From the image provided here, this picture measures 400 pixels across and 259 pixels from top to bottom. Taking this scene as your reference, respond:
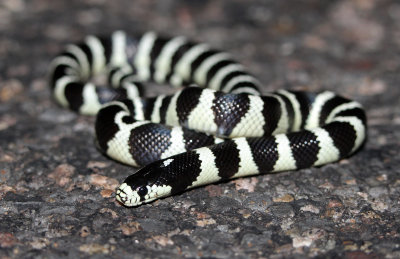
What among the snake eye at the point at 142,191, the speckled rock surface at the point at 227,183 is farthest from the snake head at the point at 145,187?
the speckled rock surface at the point at 227,183

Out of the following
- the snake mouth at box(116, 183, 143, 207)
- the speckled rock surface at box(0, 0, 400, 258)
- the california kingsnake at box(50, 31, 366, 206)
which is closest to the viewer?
the speckled rock surface at box(0, 0, 400, 258)

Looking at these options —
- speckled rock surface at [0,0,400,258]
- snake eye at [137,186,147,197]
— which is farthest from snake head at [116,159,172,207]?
speckled rock surface at [0,0,400,258]

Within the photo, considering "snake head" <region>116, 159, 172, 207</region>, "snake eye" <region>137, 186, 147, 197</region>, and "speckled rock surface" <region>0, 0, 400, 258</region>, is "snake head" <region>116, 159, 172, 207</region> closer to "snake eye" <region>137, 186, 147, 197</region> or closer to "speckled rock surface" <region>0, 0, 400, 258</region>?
"snake eye" <region>137, 186, 147, 197</region>

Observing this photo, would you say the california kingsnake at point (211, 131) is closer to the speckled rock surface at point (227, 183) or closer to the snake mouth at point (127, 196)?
the snake mouth at point (127, 196)

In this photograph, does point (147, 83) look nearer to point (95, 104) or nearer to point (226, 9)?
point (95, 104)

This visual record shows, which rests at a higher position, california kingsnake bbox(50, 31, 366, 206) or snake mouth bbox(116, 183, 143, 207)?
california kingsnake bbox(50, 31, 366, 206)

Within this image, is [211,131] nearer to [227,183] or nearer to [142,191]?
[227,183]

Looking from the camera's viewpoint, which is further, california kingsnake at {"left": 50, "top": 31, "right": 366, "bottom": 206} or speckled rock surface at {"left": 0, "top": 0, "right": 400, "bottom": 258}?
california kingsnake at {"left": 50, "top": 31, "right": 366, "bottom": 206}

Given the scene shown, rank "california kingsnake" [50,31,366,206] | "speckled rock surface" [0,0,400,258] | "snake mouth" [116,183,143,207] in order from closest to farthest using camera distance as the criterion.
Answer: "speckled rock surface" [0,0,400,258], "snake mouth" [116,183,143,207], "california kingsnake" [50,31,366,206]
